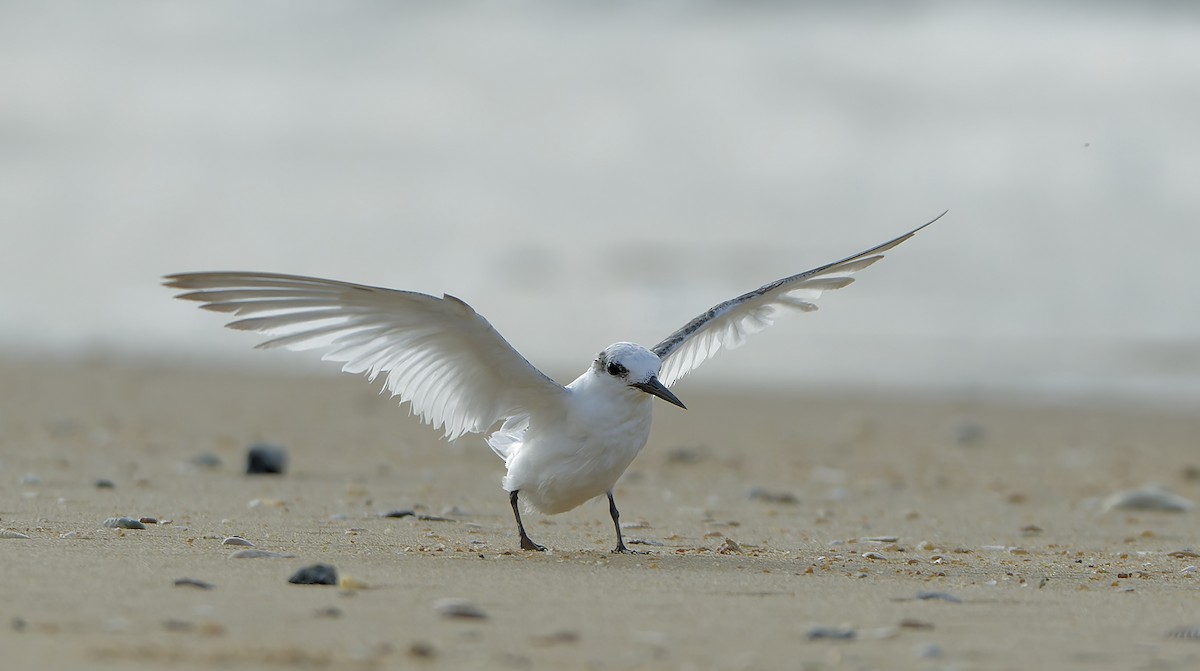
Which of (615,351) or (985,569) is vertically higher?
(615,351)

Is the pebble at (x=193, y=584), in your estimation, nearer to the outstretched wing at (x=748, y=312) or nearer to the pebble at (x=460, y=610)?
the pebble at (x=460, y=610)

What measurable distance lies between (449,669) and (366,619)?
1.85ft

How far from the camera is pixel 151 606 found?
3.68 meters

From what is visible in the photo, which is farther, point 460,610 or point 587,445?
point 587,445

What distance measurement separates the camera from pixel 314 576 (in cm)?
414

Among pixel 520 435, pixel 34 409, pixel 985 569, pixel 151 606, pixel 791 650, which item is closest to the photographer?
pixel 791 650

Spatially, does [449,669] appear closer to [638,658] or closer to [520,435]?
[638,658]

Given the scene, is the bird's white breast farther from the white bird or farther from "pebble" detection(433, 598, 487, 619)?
"pebble" detection(433, 598, 487, 619)

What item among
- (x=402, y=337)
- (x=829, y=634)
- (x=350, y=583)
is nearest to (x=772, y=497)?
(x=402, y=337)

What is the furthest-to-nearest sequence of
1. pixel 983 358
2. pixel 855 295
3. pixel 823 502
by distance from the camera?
pixel 855 295 → pixel 983 358 → pixel 823 502

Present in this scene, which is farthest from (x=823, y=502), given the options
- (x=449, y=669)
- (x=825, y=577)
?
(x=449, y=669)

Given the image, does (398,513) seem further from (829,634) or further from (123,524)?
(829,634)

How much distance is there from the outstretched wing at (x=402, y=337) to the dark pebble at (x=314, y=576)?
1.13m

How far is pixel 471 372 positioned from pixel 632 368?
69 centimetres
